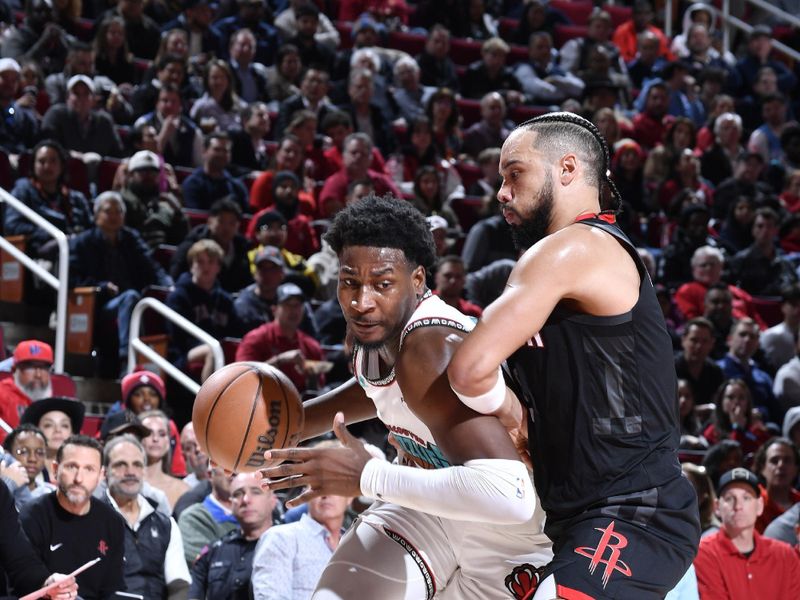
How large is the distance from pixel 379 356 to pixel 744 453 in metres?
6.15

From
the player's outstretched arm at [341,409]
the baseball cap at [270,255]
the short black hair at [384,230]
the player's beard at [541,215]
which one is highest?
the player's beard at [541,215]

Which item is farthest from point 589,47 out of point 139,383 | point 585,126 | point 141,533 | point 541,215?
point 541,215

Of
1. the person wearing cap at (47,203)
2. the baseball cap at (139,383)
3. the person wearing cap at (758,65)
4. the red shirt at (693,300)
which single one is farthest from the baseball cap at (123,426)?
the person wearing cap at (758,65)

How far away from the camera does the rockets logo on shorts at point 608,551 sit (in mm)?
3021

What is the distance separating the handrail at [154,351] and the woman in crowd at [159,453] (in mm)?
507

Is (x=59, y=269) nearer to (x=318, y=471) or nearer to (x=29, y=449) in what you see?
(x=29, y=449)

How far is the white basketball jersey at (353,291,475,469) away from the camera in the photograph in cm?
342

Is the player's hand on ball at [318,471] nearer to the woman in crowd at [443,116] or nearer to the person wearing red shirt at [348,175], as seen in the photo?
the person wearing red shirt at [348,175]

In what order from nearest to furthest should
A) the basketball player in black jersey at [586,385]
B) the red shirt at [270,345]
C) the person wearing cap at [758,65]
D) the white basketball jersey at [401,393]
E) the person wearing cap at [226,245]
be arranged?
the basketball player in black jersey at [586,385] < the white basketball jersey at [401,393] < the red shirt at [270,345] < the person wearing cap at [226,245] < the person wearing cap at [758,65]

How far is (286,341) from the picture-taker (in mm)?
8430

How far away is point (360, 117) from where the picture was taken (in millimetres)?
12016

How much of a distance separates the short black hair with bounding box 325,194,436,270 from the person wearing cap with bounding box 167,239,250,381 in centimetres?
496

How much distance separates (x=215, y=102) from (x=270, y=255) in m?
2.67

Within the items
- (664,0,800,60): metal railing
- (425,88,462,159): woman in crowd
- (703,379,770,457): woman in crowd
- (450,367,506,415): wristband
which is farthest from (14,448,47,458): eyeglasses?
(664,0,800,60): metal railing
